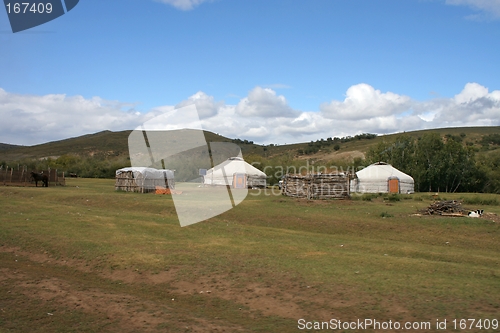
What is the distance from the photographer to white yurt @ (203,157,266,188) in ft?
132

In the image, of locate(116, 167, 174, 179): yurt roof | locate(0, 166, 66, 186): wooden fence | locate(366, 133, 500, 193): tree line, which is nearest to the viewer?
locate(116, 167, 174, 179): yurt roof

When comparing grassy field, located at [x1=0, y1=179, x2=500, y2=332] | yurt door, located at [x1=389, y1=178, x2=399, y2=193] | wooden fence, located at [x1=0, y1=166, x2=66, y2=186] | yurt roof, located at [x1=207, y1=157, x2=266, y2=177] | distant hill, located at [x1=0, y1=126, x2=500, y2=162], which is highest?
distant hill, located at [x1=0, y1=126, x2=500, y2=162]

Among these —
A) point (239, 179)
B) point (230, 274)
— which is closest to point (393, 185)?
point (239, 179)

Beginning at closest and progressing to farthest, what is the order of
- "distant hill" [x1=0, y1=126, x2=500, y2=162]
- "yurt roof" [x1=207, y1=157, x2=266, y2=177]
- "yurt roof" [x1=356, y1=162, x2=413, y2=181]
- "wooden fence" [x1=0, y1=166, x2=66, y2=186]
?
"wooden fence" [x1=0, y1=166, x2=66, y2=186] < "yurt roof" [x1=356, y1=162, x2=413, y2=181] < "yurt roof" [x1=207, y1=157, x2=266, y2=177] < "distant hill" [x1=0, y1=126, x2=500, y2=162]

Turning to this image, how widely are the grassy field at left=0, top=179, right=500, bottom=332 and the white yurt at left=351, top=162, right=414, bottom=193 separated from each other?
64.2 ft

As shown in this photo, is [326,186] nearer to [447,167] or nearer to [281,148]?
[447,167]

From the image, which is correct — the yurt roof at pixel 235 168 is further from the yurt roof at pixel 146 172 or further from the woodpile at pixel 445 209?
the woodpile at pixel 445 209

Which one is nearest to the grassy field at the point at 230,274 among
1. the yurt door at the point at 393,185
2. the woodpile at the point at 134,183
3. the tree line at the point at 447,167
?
the woodpile at the point at 134,183

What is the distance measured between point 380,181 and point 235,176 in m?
12.7

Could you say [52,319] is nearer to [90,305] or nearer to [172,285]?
[90,305]

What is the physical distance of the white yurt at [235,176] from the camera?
40.2 meters

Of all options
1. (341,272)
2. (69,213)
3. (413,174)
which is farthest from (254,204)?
(413,174)

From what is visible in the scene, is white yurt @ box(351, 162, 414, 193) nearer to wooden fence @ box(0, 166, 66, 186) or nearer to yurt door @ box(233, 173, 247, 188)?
yurt door @ box(233, 173, 247, 188)

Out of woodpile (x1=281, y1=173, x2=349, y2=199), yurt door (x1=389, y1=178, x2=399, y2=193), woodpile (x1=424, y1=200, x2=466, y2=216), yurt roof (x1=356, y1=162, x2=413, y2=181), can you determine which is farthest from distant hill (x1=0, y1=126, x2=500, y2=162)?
woodpile (x1=424, y1=200, x2=466, y2=216)
